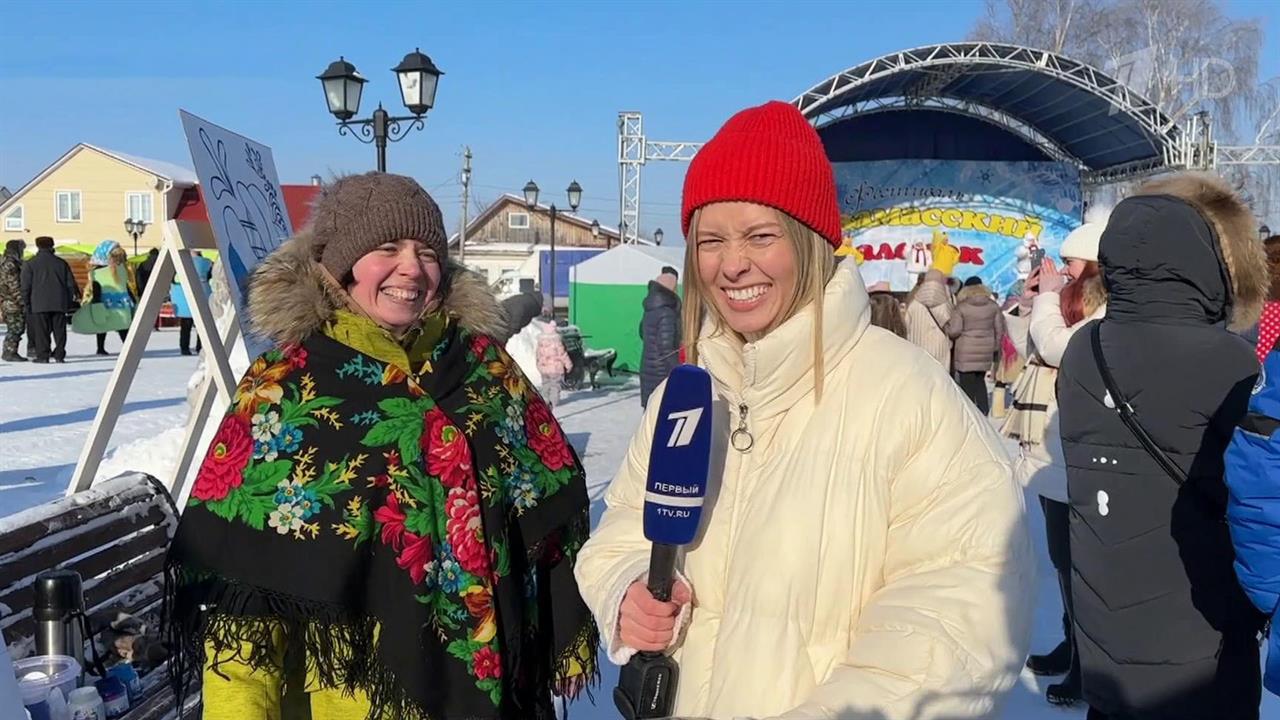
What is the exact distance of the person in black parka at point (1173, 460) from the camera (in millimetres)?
2482

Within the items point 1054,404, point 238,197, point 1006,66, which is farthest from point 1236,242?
point 1006,66

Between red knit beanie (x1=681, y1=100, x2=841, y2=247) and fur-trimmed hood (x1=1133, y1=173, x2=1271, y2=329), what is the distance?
145 cm

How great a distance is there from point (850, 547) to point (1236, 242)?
5.59 feet

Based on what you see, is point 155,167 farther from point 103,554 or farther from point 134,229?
point 103,554

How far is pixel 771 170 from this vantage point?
1.60 meters

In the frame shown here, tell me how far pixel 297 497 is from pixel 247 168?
2.91m

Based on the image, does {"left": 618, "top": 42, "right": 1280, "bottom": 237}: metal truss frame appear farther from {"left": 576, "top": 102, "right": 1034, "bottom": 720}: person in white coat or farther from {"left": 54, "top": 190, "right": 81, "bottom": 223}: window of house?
{"left": 54, "top": 190, "right": 81, "bottom": 223}: window of house

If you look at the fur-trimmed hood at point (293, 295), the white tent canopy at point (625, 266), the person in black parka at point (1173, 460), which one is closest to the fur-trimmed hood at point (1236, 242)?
the person in black parka at point (1173, 460)

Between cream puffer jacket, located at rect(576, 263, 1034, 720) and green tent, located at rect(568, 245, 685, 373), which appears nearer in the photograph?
cream puffer jacket, located at rect(576, 263, 1034, 720)

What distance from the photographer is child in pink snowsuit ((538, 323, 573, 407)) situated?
11.5m

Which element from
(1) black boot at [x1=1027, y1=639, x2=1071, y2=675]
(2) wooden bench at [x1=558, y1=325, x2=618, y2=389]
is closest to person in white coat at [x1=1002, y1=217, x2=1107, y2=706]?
(1) black boot at [x1=1027, y1=639, x2=1071, y2=675]

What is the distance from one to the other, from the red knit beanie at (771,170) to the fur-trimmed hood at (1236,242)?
1447 mm

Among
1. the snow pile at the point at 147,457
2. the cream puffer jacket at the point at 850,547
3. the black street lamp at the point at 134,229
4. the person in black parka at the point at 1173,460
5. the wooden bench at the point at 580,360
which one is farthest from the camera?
the black street lamp at the point at 134,229

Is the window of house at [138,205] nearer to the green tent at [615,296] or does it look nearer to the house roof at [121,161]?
the house roof at [121,161]
